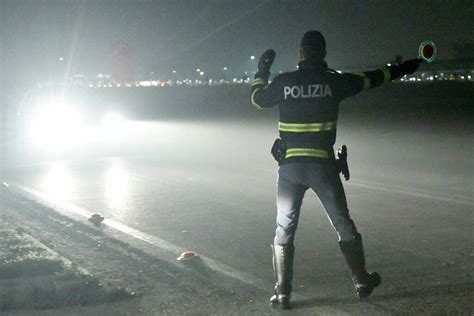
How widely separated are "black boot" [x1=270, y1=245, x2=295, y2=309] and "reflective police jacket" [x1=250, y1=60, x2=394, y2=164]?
26.1 inches

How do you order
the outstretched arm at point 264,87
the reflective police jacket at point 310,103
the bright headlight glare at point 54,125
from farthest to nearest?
the bright headlight glare at point 54,125 → the outstretched arm at point 264,87 → the reflective police jacket at point 310,103

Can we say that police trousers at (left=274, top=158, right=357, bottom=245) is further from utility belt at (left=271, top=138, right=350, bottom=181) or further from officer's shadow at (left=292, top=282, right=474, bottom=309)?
officer's shadow at (left=292, top=282, right=474, bottom=309)

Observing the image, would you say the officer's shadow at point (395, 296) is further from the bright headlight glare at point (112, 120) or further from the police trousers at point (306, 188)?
the bright headlight glare at point (112, 120)

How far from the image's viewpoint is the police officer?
6.41 metres

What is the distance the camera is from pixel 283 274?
6523 millimetres

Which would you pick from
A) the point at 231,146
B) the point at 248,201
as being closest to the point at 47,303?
the point at 248,201

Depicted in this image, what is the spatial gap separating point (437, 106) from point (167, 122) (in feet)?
37.4

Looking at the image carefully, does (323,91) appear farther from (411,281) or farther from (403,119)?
(403,119)

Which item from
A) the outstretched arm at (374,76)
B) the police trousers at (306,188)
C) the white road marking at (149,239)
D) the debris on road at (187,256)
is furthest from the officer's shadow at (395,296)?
the debris on road at (187,256)

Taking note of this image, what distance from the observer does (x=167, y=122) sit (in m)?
37.3

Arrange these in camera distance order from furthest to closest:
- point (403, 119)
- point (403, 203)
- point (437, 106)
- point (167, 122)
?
point (167, 122) < point (437, 106) < point (403, 119) < point (403, 203)

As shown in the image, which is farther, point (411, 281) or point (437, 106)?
point (437, 106)

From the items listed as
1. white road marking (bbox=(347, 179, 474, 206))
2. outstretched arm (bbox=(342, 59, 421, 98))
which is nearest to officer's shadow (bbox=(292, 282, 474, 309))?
outstretched arm (bbox=(342, 59, 421, 98))

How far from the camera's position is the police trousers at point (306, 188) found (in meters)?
6.43
